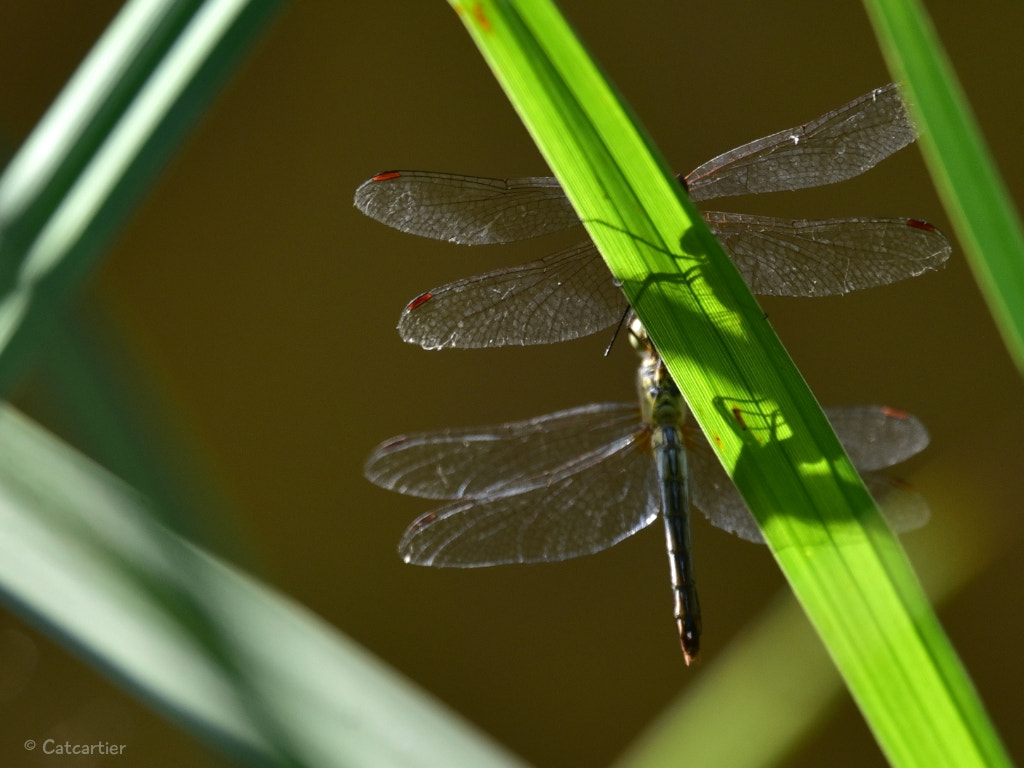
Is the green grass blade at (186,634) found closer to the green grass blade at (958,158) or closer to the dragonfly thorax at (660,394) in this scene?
the dragonfly thorax at (660,394)

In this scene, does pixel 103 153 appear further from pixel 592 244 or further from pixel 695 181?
pixel 695 181

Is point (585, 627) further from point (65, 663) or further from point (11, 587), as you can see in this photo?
point (11, 587)

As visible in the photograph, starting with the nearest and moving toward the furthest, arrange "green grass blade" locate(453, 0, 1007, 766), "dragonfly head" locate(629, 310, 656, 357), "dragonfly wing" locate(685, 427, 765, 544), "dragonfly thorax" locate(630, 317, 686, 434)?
1. "green grass blade" locate(453, 0, 1007, 766)
2. "dragonfly head" locate(629, 310, 656, 357)
3. "dragonfly thorax" locate(630, 317, 686, 434)
4. "dragonfly wing" locate(685, 427, 765, 544)

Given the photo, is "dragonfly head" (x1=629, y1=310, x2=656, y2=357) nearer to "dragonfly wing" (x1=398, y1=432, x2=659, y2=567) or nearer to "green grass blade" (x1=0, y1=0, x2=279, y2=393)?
"dragonfly wing" (x1=398, y1=432, x2=659, y2=567)

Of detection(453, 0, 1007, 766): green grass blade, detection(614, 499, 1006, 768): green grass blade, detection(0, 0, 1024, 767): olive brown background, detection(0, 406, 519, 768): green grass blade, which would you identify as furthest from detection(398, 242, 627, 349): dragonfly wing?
detection(0, 0, 1024, 767): olive brown background

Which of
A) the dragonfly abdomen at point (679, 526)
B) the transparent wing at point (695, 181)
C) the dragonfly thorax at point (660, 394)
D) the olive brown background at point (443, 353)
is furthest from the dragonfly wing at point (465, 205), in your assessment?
the olive brown background at point (443, 353)

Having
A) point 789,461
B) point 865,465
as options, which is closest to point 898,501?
point 865,465

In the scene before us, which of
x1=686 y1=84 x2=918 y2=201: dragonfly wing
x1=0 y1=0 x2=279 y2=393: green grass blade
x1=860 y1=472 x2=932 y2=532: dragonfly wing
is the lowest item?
x1=860 y1=472 x2=932 y2=532: dragonfly wing
